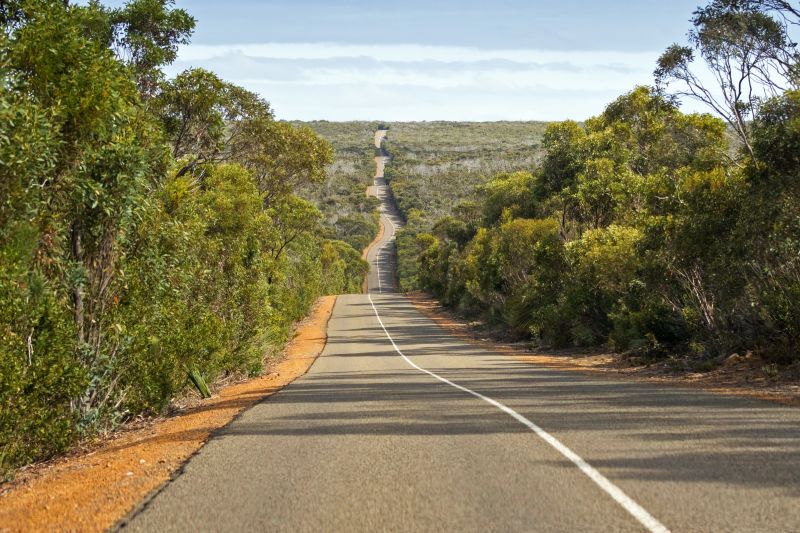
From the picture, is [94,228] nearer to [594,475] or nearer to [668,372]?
[594,475]

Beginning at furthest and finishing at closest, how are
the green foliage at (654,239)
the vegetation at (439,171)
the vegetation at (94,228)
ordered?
the vegetation at (439,171)
the green foliage at (654,239)
the vegetation at (94,228)

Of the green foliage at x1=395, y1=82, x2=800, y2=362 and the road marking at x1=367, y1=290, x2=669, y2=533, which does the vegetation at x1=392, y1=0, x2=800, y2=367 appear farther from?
the road marking at x1=367, y1=290, x2=669, y2=533

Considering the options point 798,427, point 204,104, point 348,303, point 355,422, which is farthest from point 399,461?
point 348,303

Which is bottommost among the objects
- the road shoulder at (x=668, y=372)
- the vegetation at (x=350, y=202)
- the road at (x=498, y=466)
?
the road shoulder at (x=668, y=372)

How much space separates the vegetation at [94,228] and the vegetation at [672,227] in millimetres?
12400

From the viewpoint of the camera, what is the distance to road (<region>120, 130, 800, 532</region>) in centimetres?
588

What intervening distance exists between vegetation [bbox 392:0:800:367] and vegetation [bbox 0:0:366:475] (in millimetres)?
12400

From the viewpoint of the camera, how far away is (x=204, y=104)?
2430cm

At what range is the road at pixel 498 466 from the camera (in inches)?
231

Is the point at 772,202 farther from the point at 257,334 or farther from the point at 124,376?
the point at 257,334

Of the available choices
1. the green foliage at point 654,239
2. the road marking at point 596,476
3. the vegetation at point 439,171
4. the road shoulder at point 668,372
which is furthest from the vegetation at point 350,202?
the road marking at point 596,476

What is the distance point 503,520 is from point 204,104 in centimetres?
2080

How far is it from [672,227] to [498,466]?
1617 centimetres

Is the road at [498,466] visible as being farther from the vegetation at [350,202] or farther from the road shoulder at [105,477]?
the vegetation at [350,202]
